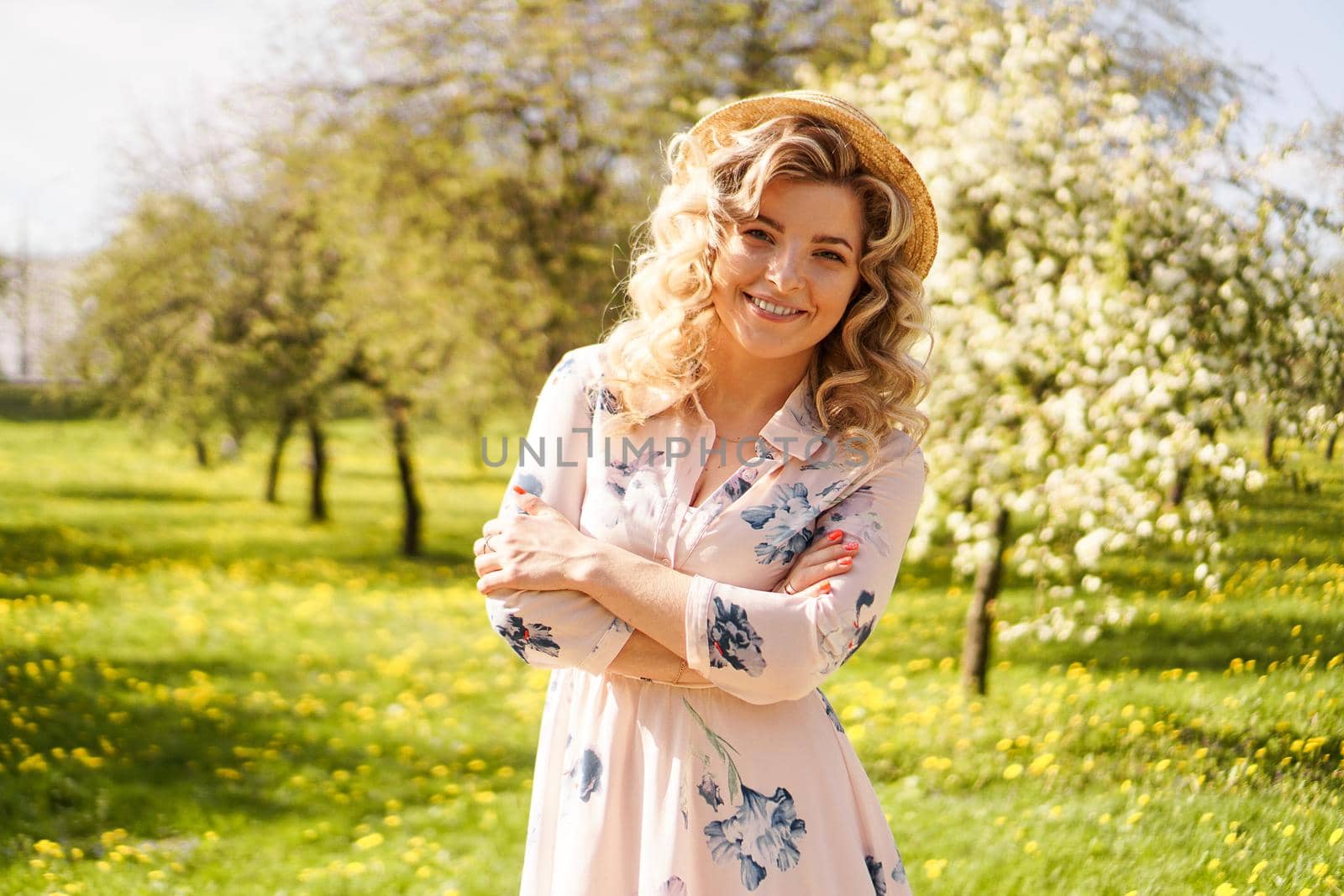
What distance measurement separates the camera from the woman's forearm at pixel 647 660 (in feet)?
5.66

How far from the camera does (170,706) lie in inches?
232

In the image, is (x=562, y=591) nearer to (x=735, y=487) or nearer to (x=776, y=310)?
(x=735, y=487)

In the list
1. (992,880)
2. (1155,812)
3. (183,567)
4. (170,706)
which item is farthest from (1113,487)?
(183,567)

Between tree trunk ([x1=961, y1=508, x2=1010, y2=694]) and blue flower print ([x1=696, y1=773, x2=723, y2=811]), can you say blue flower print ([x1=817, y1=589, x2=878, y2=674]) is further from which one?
tree trunk ([x1=961, y1=508, x2=1010, y2=694])

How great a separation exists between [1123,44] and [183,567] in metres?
9.18

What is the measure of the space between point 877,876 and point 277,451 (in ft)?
41.2

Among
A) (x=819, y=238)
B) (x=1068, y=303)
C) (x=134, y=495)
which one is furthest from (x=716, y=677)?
(x=134, y=495)

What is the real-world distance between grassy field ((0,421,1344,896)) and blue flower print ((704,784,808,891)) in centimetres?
141

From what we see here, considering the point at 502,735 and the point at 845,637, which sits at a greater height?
the point at 845,637

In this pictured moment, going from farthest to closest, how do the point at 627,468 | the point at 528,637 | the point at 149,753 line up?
the point at 149,753 < the point at 627,468 < the point at 528,637


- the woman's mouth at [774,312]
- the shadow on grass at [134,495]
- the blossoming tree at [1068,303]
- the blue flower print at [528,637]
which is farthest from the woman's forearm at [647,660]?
the shadow on grass at [134,495]

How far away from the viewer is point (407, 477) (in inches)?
472

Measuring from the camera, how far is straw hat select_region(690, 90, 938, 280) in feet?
6.06

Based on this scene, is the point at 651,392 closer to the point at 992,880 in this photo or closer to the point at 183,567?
the point at 992,880
